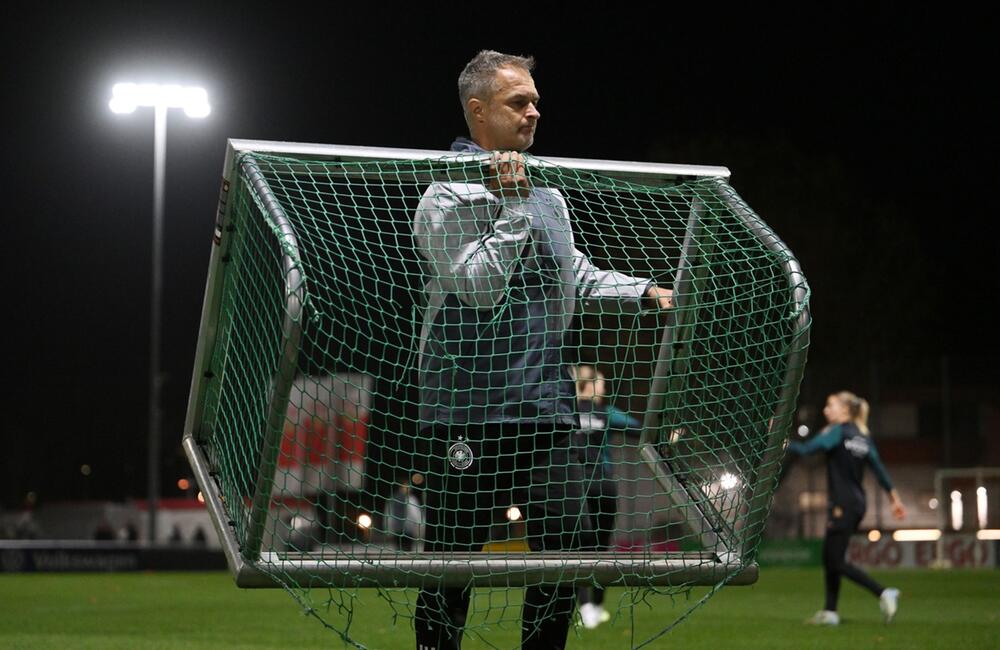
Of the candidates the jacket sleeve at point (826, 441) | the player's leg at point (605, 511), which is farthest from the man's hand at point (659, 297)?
the jacket sleeve at point (826, 441)

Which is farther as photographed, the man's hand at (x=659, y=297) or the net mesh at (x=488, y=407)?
the man's hand at (x=659, y=297)

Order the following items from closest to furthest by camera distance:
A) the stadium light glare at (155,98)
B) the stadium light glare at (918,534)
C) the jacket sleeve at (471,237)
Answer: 1. the jacket sleeve at (471,237)
2. the stadium light glare at (155,98)
3. the stadium light glare at (918,534)

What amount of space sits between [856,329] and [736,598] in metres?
25.1

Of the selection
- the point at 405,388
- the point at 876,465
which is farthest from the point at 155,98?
the point at 405,388

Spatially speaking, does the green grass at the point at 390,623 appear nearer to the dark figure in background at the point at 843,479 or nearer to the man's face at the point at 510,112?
the dark figure in background at the point at 843,479

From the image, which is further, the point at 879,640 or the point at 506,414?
the point at 879,640

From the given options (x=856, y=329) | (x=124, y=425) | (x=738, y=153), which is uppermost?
(x=738, y=153)

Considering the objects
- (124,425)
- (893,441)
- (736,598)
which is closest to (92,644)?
(736,598)

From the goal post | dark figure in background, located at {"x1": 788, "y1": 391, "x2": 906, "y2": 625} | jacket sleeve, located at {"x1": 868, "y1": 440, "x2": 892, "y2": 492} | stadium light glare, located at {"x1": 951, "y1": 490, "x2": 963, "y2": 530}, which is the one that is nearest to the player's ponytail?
dark figure in background, located at {"x1": 788, "y1": 391, "x2": 906, "y2": 625}

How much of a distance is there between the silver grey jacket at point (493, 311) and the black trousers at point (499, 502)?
0.25 ft

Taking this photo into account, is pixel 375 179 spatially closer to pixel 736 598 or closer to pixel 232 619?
pixel 232 619

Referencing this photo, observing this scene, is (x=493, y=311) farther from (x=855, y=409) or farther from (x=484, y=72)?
(x=855, y=409)

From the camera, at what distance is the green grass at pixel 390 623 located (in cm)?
912

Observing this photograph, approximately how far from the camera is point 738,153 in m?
39.2
